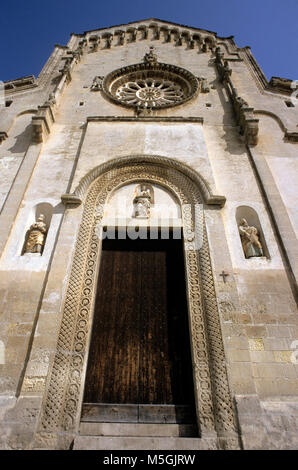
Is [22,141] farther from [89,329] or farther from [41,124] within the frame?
[89,329]

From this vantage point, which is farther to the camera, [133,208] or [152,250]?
[133,208]

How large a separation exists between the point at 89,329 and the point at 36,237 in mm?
2455

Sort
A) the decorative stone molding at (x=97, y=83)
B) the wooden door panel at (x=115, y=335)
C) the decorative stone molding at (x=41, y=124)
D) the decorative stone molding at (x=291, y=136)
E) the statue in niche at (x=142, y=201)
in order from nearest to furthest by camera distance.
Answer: the wooden door panel at (x=115, y=335)
the statue in niche at (x=142, y=201)
the decorative stone molding at (x=41, y=124)
the decorative stone molding at (x=291, y=136)
the decorative stone molding at (x=97, y=83)

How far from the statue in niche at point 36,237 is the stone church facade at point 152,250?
1.1 inches

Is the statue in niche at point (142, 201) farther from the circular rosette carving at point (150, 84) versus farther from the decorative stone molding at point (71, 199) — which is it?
the circular rosette carving at point (150, 84)

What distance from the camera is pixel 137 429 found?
4.44m

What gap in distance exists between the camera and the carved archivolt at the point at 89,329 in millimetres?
4359

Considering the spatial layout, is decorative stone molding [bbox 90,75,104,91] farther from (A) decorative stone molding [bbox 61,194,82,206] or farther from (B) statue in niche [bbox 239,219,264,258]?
(B) statue in niche [bbox 239,219,264,258]

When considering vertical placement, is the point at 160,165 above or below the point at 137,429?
above

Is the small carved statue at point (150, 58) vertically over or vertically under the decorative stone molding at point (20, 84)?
over

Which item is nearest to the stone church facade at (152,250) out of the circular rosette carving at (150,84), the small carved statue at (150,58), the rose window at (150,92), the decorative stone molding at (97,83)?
the decorative stone molding at (97,83)

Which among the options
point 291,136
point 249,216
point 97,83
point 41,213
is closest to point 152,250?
point 249,216
